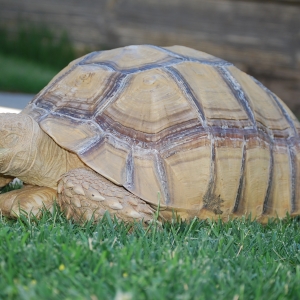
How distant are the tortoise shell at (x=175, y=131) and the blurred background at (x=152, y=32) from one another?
4.44 m

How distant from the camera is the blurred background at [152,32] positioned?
25.7 feet

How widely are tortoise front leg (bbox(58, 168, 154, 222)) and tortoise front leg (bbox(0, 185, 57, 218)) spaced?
182mm

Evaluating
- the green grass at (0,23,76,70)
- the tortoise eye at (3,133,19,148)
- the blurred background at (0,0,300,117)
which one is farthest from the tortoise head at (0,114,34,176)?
the green grass at (0,23,76,70)

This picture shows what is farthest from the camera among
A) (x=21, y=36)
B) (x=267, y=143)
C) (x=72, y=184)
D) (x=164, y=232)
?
(x=21, y=36)

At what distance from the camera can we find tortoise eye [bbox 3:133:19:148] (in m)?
A: 3.08

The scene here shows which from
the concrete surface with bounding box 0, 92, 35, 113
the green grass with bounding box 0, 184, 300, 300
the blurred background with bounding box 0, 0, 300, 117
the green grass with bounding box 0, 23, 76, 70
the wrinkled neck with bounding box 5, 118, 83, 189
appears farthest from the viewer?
the green grass with bounding box 0, 23, 76, 70

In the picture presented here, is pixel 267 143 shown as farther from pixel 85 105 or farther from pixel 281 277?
pixel 281 277

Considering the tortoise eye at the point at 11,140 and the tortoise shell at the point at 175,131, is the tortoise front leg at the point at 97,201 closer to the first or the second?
the tortoise shell at the point at 175,131

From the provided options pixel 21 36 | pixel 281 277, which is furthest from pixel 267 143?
pixel 21 36

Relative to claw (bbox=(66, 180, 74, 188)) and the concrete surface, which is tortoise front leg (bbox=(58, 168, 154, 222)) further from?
the concrete surface

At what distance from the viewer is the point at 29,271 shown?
6.64 ft

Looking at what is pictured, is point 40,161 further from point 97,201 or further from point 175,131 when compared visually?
point 175,131

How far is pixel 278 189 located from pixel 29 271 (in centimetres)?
197

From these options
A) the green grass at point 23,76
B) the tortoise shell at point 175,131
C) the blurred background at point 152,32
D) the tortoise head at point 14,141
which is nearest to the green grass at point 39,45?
the blurred background at point 152,32
